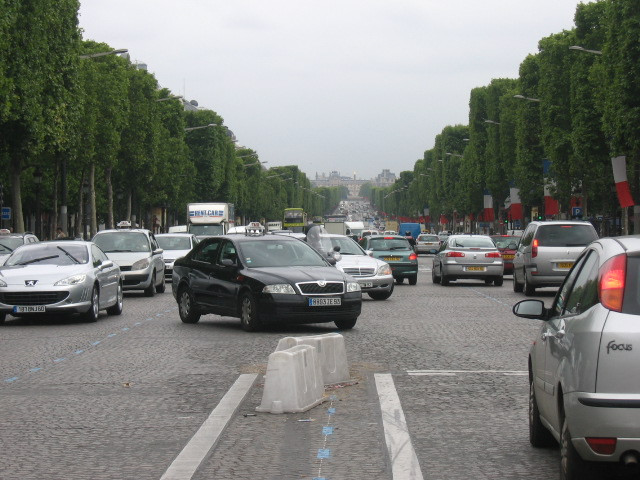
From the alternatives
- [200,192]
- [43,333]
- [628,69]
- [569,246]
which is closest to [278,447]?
[43,333]

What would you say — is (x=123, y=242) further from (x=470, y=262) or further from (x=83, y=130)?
(x=83, y=130)

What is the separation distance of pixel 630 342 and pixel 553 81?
58.1m

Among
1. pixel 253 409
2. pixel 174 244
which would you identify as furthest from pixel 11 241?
pixel 253 409

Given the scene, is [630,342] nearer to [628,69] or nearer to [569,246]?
[569,246]

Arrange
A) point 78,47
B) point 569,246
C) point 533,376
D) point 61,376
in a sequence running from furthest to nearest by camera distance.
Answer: point 78,47 < point 569,246 < point 61,376 < point 533,376

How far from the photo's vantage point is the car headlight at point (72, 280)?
2180 cm

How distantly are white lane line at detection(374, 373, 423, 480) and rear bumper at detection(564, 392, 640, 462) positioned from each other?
1.54 metres

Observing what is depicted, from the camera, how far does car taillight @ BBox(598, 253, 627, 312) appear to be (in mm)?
6355

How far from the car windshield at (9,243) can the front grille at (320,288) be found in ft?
44.0

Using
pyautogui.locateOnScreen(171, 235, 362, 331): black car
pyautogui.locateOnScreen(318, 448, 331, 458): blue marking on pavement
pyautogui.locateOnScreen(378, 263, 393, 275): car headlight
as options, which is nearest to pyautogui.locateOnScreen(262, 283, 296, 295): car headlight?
pyautogui.locateOnScreen(171, 235, 362, 331): black car

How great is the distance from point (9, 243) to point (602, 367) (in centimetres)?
2661

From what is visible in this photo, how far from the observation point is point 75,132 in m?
53.7

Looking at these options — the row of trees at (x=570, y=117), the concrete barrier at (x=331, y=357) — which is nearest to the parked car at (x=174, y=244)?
the row of trees at (x=570, y=117)

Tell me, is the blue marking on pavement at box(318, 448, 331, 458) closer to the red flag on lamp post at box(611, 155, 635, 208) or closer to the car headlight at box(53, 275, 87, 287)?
the car headlight at box(53, 275, 87, 287)
